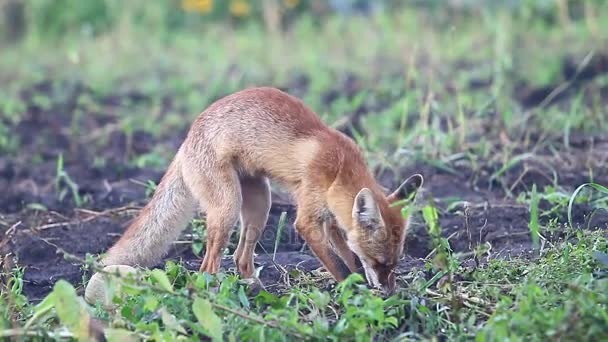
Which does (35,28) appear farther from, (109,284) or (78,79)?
(109,284)

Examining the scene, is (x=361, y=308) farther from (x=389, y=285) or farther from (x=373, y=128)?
(x=373, y=128)

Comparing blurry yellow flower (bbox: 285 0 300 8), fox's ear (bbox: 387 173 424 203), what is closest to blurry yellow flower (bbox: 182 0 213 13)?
blurry yellow flower (bbox: 285 0 300 8)

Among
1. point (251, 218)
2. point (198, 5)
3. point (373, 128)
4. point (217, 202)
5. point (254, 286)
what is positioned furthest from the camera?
point (198, 5)

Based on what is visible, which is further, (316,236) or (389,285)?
(316,236)

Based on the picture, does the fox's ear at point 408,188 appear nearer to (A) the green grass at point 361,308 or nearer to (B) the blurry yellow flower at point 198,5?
(A) the green grass at point 361,308

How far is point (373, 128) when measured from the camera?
9.39 metres

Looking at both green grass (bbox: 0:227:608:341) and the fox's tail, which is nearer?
green grass (bbox: 0:227:608:341)

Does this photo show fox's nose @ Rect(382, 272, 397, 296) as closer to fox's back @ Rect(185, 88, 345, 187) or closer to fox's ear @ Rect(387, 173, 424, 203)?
fox's ear @ Rect(387, 173, 424, 203)

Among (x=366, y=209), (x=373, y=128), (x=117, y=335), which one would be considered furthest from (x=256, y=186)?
(x=373, y=128)

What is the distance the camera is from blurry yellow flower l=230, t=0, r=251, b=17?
15.8m

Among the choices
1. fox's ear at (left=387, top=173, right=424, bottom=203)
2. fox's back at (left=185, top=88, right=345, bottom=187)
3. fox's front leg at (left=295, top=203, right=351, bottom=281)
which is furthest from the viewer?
fox's back at (left=185, top=88, right=345, bottom=187)

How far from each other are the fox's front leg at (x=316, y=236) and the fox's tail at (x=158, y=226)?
0.76 meters

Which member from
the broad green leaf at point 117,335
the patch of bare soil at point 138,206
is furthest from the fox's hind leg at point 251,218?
the broad green leaf at point 117,335

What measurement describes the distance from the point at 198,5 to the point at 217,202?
32.4 ft
